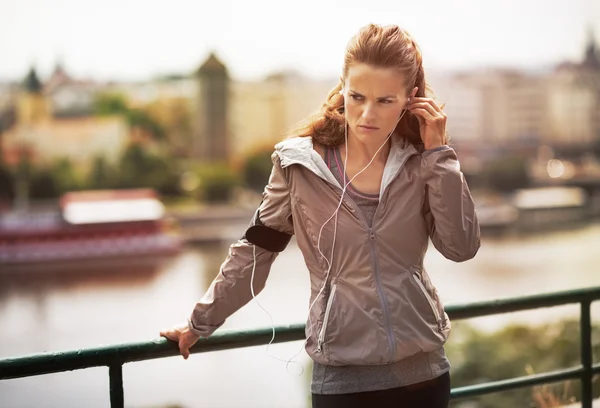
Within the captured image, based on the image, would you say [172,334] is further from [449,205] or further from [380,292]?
[449,205]

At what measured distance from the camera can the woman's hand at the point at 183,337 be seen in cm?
111

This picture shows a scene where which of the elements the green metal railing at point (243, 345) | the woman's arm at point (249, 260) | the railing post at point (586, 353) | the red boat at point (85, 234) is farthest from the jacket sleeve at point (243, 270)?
the red boat at point (85, 234)

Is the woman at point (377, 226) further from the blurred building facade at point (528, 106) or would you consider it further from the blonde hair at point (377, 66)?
the blurred building facade at point (528, 106)

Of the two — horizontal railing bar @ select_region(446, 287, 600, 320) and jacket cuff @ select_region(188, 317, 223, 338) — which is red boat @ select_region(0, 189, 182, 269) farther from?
jacket cuff @ select_region(188, 317, 223, 338)

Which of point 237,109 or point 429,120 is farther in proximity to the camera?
point 237,109

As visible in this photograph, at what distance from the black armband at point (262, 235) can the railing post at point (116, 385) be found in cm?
30

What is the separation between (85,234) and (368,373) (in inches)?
792

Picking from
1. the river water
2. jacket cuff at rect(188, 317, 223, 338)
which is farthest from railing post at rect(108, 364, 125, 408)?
the river water

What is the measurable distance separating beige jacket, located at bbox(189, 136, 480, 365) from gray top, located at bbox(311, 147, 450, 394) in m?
0.02

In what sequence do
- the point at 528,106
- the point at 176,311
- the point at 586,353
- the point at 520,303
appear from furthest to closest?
1. the point at 528,106
2. the point at 176,311
3. the point at 586,353
4. the point at 520,303

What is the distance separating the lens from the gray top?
3.16 feet

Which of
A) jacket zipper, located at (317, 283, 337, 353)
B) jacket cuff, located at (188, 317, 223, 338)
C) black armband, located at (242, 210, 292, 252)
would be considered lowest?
jacket cuff, located at (188, 317, 223, 338)

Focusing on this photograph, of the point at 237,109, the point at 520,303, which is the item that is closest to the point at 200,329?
the point at 520,303

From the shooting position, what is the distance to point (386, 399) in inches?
38.1
